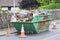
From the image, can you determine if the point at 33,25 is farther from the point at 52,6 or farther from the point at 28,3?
the point at 52,6

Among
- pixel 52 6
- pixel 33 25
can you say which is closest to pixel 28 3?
pixel 52 6

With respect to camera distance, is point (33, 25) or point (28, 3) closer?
point (33, 25)

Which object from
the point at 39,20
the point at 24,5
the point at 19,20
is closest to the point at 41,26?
the point at 39,20

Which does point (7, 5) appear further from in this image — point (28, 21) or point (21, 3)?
point (28, 21)

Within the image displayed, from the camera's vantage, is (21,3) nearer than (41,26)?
No

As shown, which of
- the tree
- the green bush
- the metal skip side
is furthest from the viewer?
the green bush

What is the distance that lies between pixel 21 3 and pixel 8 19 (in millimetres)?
20357

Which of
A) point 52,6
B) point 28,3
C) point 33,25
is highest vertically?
point 33,25

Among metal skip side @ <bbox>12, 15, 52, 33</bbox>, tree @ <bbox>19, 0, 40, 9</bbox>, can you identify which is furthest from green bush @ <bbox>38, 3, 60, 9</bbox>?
metal skip side @ <bbox>12, 15, 52, 33</bbox>

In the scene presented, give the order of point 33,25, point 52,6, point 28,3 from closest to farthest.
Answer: point 33,25 < point 28,3 < point 52,6

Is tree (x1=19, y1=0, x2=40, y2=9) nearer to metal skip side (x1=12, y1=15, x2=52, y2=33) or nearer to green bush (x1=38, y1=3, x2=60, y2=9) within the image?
green bush (x1=38, y1=3, x2=60, y2=9)

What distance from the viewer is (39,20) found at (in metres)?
19.5

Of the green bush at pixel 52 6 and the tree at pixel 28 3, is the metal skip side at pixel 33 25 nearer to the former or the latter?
the tree at pixel 28 3

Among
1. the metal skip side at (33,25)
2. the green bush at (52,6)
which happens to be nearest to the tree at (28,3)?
the green bush at (52,6)
